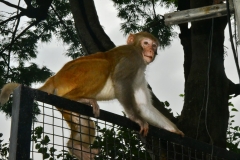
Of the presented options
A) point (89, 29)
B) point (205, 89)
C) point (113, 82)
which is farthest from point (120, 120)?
point (89, 29)

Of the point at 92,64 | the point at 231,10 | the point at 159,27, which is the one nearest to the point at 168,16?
the point at 231,10

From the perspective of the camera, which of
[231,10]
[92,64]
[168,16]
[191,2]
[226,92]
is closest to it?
[231,10]

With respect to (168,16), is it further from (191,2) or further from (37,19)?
(37,19)

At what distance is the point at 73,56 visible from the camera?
885 cm

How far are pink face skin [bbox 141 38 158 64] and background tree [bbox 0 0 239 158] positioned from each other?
663 millimetres

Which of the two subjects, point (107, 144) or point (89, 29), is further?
point (89, 29)

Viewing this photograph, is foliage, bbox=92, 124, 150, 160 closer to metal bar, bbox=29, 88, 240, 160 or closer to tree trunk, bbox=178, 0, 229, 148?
metal bar, bbox=29, 88, 240, 160

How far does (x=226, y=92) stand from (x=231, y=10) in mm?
3121

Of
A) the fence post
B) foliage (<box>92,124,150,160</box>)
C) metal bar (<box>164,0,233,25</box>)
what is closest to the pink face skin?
foliage (<box>92,124,150,160</box>)

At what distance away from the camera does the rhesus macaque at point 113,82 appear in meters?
5.27

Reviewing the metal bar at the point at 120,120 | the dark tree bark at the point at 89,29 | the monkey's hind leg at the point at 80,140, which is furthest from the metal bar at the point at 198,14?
the dark tree bark at the point at 89,29

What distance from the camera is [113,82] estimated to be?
18.4ft

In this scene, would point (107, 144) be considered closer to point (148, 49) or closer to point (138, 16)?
point (148, 49)

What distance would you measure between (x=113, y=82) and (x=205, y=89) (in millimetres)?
1739
